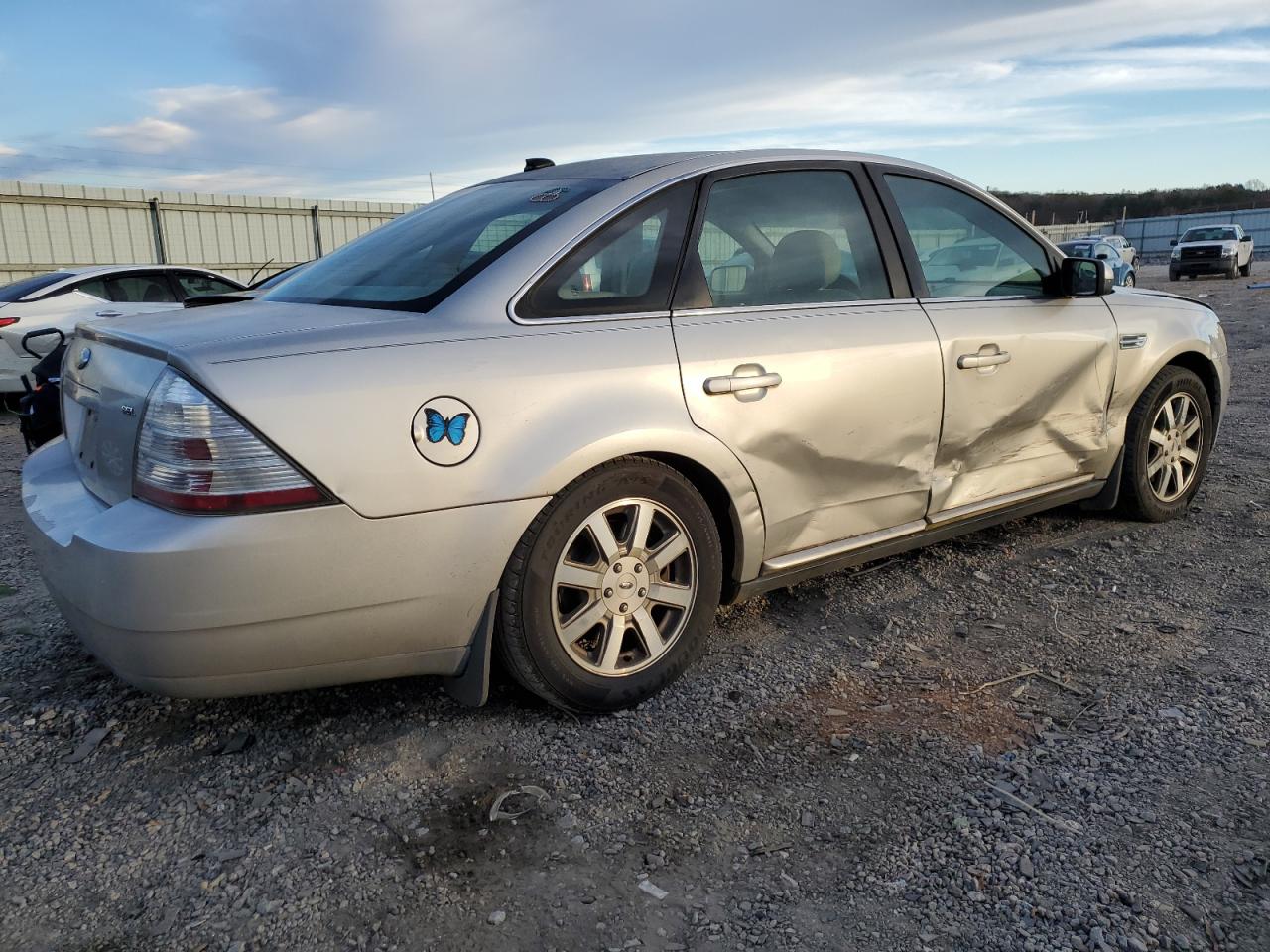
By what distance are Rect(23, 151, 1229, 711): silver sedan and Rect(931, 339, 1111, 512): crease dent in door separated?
2 centimetres

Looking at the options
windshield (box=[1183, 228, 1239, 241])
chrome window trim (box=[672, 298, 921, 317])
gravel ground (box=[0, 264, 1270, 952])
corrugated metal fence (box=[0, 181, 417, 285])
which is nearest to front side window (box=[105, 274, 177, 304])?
corrugated metal fence (box=[0, 181, 417, 285])

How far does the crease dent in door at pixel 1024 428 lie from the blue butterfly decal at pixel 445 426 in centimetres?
185

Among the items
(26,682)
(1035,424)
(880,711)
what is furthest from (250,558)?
(1035,424)

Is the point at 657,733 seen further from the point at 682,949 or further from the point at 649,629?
the point at 682,949

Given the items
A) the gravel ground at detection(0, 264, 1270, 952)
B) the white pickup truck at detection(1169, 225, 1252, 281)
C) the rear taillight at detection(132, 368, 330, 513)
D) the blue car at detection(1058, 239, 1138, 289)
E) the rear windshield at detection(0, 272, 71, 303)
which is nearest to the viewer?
the gravel ground at detection(0, 264, 1270, 952)

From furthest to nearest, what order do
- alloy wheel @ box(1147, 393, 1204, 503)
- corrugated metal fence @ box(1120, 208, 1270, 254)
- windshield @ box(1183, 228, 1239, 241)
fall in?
corrugated metal fence @ box(1120, 208, 1270, 254) < windshield @ box(1183, 228, 1239, 241) < alloy wheel @ box(1147, 393, 1204, 503)

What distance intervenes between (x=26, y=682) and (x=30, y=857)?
1077 millimetres

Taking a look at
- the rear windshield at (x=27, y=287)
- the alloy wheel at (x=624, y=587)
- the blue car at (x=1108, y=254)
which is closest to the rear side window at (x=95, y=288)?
the rear windshield at (x=27, y=287)

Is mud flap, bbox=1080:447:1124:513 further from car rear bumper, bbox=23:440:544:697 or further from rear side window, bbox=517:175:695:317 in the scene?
car rear bumper, bbox=23:440:544:697

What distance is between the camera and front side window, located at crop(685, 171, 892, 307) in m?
3.22

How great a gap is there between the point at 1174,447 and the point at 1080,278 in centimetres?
118

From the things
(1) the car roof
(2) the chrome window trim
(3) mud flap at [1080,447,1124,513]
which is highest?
(1) the car roof

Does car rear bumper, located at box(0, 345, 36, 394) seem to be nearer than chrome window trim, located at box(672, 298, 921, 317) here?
No

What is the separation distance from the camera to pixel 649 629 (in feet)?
9.86
